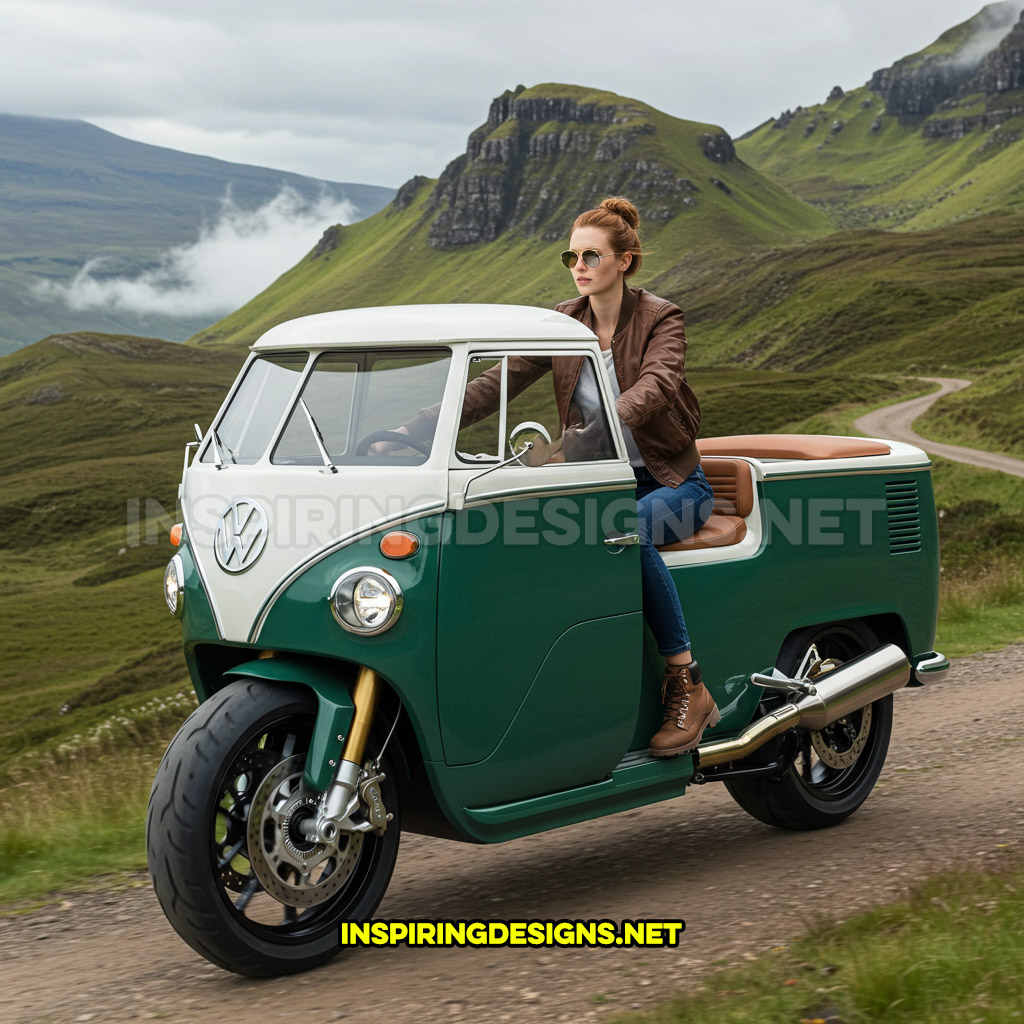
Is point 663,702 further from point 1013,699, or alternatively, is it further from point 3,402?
point 3,402

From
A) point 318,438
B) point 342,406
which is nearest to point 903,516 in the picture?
point 342,406

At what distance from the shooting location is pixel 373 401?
510 centimetres

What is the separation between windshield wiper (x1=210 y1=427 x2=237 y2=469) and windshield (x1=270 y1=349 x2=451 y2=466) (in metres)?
0.27

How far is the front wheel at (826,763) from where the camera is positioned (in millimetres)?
6336

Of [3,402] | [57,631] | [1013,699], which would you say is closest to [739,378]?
[57,631]

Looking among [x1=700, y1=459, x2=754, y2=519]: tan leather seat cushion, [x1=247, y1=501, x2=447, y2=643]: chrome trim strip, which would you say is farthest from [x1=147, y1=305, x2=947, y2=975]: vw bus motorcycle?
[x1=700, y1=459, x2=754, y2=519]: tan leather seat cushion

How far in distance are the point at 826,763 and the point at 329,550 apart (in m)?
3.29

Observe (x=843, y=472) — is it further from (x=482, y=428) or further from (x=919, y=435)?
(x=919, y=435)

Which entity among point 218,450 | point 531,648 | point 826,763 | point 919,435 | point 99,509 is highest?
point 218,450

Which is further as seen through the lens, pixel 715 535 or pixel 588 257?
pixel 715 535

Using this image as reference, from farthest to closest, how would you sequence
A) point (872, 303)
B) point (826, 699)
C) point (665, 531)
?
point (872, 303)
point (826, 699)
point (665, 531)

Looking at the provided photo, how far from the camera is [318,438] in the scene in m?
4.92

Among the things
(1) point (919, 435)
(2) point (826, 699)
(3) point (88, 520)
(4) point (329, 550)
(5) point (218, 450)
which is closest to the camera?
(4) point (329, 550)

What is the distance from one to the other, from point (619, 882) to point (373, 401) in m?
2.38
